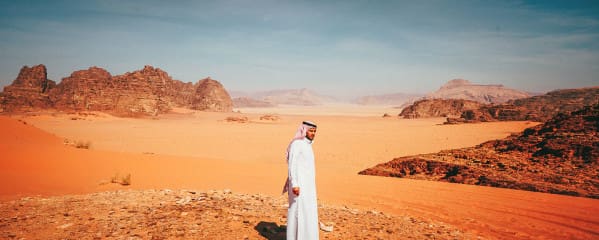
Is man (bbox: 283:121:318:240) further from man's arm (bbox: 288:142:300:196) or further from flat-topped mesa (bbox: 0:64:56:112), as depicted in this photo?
flat-topped mesa (bbox: 0:64:56:112)

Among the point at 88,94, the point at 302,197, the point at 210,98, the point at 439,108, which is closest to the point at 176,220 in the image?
the point at 302,197

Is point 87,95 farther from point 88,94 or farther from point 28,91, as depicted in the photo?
point 28,91

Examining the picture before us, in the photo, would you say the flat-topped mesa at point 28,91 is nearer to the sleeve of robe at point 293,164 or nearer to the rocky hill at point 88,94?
the rocky hill at point 88,94

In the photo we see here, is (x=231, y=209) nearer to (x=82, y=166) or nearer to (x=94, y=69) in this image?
(x=82, y=166)

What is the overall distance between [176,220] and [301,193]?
2211mm

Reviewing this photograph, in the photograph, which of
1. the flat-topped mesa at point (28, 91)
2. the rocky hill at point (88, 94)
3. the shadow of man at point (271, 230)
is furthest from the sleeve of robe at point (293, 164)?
the flat-topped mesa at point (28, 91)

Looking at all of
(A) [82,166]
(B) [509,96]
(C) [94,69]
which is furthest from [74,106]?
(B) [509,96]

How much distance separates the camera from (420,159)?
32.4ft

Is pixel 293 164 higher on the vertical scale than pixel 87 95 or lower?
lower

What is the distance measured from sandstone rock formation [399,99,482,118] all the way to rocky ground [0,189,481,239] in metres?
64.5

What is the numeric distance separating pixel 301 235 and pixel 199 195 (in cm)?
340

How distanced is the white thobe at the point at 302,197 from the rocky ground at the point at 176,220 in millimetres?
724

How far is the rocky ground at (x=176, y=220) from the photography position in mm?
4586

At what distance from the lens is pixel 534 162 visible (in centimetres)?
841
